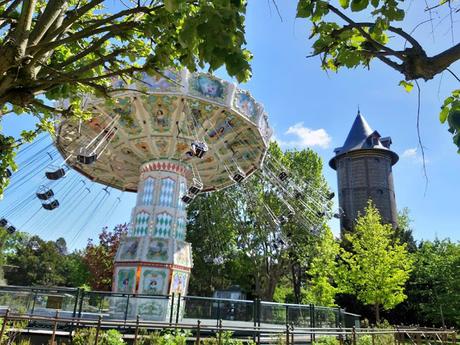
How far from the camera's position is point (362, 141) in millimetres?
56781

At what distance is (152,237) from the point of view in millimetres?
17047

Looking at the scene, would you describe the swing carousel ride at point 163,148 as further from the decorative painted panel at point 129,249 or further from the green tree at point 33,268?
the green tree at point 33,268

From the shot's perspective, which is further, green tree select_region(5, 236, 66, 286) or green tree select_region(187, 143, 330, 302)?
green tree select_region(5, 236, 66, 286)

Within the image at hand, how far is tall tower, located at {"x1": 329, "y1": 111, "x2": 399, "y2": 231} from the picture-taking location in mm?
53219

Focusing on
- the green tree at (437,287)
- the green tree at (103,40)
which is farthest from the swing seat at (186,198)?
the green tree at (437,287)

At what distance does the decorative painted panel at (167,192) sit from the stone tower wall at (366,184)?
3849 centimetres

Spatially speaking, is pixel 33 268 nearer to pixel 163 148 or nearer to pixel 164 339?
pixel 163 148

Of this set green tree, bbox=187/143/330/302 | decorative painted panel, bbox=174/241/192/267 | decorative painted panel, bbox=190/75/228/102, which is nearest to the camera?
decorative painted panel, bbox=190/75/228/102

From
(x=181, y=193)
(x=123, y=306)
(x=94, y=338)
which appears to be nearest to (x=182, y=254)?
(x=181, y=193)

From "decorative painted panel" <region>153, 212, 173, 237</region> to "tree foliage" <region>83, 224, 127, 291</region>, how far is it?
16.9 m

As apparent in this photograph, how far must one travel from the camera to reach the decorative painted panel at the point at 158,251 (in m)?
16.6

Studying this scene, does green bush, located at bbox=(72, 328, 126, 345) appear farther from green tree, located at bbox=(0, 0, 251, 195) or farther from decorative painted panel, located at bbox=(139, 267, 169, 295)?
decorative painted panel, located at bbox=(139, 267, 169, 295)

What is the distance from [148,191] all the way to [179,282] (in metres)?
4.19

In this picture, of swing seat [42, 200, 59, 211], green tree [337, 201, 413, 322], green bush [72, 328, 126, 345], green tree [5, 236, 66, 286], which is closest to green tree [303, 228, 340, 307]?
green tree [337, 201, 413, 322]
